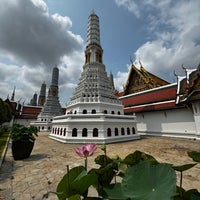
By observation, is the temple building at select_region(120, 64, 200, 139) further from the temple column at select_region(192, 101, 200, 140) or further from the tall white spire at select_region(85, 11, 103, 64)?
the tall white spire at select_region(85, 11, 103, 64)

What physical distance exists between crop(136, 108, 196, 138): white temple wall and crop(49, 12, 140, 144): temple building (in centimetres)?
427

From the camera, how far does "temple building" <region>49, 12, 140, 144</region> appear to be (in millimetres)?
12766

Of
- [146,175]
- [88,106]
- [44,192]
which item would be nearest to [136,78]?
[88,106]

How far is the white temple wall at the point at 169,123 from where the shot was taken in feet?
49.6

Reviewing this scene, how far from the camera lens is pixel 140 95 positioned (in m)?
22.5

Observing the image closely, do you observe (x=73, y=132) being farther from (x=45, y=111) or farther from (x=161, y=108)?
(x=45, y=111)

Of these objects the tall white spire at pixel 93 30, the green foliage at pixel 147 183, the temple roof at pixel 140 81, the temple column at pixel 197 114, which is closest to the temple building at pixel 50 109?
the temple roof at pixel 140 81

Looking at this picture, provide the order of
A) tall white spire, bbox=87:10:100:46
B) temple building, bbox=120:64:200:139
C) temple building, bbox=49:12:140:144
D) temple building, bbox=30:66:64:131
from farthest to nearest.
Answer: temple building, bbox=30:66:64:131 < tall white spire, bbox=87:10:100:46 < temple building, bbox=120:64:200:139 < temple building, bbox=49:12:140:144

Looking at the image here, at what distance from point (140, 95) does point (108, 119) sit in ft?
37.1

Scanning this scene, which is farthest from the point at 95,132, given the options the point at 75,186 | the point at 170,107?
the point at 75,186

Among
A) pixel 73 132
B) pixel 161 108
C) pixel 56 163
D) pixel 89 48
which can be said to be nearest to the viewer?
pixel 56 163

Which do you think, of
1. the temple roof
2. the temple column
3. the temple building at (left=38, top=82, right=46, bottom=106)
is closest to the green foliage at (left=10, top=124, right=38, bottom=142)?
the temple column

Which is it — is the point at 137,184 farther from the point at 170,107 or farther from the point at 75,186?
the point at 170,107

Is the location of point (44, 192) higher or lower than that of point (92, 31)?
lower
